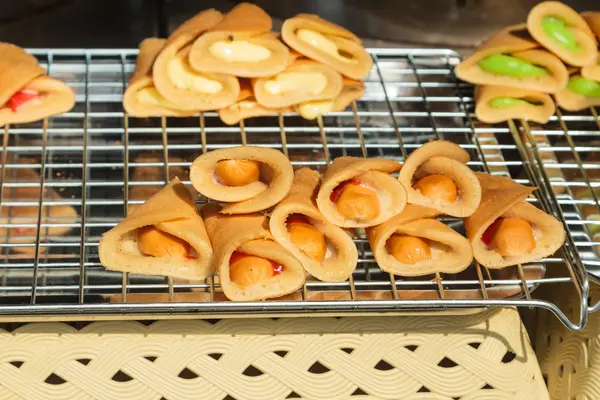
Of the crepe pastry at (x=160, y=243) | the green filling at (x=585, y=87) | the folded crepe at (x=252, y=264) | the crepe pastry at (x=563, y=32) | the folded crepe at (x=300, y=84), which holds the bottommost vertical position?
the folded crepe at (x=252, y=264)

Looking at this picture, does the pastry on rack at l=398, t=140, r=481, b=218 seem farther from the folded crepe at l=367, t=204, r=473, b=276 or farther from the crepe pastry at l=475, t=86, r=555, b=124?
the crepe pastry at l=475, t=86, r=555, b=124

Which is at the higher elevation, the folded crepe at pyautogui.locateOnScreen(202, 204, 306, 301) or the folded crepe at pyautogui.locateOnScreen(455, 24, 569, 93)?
the folded crepe at pyautogui.locateOnScreen(455, 24, 569, 93)

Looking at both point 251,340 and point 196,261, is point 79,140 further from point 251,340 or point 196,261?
point 251,340

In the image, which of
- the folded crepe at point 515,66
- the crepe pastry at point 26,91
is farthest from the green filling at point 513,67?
the crepe pastry at point 26,91

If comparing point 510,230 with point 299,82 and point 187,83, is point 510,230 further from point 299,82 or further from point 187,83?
point 187,83

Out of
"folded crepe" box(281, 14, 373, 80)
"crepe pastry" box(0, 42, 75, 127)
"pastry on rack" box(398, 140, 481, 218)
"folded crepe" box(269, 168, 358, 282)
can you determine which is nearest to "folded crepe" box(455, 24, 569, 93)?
"folded crepe" box(281, 14, 373, 80)

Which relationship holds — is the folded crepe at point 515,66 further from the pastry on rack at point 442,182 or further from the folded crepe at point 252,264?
the folded crepe at point 252,264
